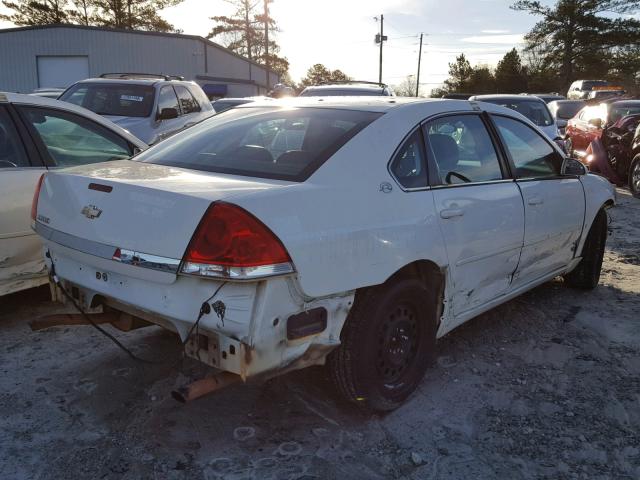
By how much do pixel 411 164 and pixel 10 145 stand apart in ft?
9.40

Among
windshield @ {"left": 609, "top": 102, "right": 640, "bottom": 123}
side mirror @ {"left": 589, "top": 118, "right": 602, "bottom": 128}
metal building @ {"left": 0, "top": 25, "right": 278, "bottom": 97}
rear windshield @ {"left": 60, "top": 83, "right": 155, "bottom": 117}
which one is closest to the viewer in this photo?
rear windshield @ {"left": 60, "top": 83, "right": 155, "bottom": 117}

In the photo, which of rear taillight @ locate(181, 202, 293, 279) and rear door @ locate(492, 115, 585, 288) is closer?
rear taillight @ locate(181, 202, 293, 279)

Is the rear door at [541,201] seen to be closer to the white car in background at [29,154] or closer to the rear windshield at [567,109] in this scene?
the white car in background at [29,154]

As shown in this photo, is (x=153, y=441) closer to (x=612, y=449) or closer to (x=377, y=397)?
(x=377, y=397)

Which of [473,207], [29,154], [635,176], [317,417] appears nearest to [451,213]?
[473,207]

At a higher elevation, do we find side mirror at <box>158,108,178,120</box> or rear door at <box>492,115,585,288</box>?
side mirror at <box>158,108,178,120</box>

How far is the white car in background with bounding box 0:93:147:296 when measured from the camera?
A: 414 centimetres

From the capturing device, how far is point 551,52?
54062 mm

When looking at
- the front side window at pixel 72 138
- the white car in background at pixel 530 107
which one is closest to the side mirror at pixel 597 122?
the white car in background at pixel 530 107

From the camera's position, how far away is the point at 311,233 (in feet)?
8.71

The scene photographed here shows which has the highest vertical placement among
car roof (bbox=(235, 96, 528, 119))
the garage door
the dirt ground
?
the garage door

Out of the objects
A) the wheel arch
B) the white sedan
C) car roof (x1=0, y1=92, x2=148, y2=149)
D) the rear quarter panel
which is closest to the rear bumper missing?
the white sedan

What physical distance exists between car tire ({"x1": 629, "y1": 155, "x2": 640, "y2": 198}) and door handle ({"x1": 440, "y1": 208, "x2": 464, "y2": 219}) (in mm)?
8437

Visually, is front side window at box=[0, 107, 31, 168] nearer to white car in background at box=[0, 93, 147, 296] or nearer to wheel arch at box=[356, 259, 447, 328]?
white car in background at box=[0, 93, 147, 296]
